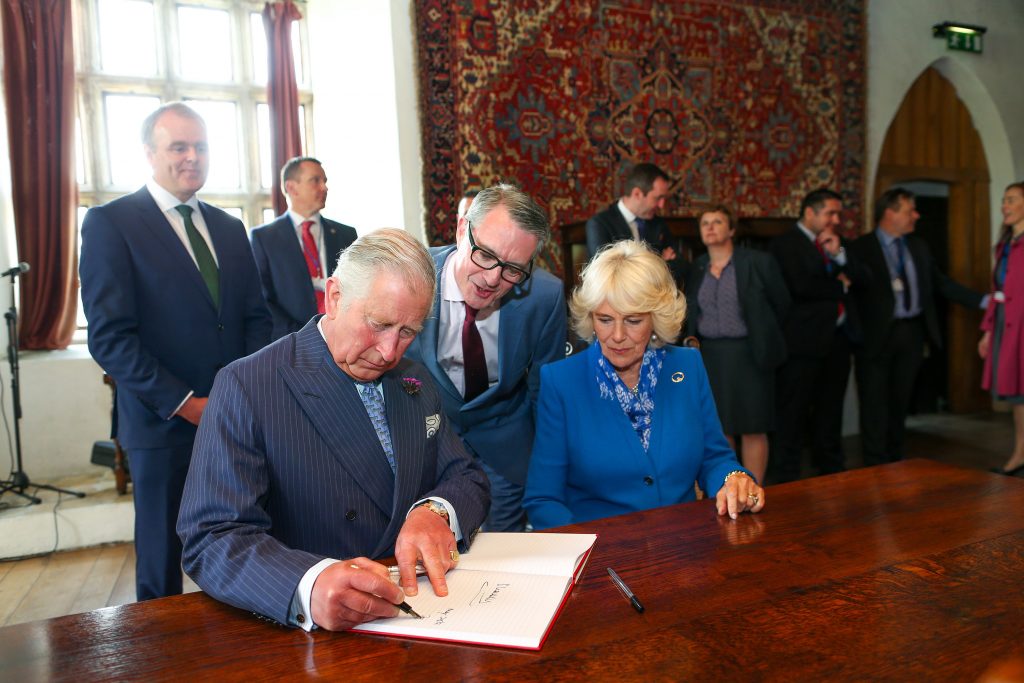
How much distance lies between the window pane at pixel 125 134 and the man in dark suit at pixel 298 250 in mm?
2142

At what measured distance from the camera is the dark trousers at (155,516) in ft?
8.60

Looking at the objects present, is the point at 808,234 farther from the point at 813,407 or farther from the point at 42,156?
the point at 42,156

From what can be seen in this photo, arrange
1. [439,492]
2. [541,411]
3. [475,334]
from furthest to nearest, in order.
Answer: [475,334] → [541,411] → [439,492]

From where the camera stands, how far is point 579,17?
5.55 metres

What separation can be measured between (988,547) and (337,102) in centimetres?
509

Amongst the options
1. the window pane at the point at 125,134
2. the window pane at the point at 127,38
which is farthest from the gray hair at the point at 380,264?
the window pane at the point at 127,38

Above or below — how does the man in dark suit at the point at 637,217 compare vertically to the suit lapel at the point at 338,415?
above

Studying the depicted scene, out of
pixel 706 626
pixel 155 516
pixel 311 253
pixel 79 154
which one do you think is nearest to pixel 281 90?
pixel 79 154

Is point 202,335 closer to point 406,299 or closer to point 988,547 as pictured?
point 406,299

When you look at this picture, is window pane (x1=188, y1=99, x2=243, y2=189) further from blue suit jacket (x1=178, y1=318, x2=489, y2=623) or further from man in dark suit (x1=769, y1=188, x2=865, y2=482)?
blue suit jacket (x1=178, y1=318, x2=489, y2=623)

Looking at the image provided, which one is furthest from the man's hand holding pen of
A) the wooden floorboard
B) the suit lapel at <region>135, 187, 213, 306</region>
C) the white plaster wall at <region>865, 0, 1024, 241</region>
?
the white plaster wall at <region>865, 0, 1024, 241</region>

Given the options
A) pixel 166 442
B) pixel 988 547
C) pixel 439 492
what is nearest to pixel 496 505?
pixel 439 492

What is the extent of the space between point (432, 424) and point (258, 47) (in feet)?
16.9

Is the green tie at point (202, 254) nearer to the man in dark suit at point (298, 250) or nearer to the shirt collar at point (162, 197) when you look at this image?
the shirt collar at point (162, 197)
